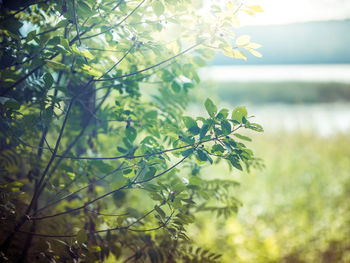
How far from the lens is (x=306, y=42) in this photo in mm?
6051

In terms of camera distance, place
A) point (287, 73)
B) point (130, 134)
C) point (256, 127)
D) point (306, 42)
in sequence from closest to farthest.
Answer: point (256, 127), point (130, 134), point (306, 42), point (287, 73)

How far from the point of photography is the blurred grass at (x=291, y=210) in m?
2.04

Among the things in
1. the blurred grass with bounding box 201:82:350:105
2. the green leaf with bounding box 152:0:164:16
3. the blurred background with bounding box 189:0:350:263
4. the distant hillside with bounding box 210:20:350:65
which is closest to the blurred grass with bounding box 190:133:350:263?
the blurred background with bounding box 189:0:350:263

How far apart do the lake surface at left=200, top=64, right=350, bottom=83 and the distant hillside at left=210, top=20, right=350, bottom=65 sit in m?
0.23

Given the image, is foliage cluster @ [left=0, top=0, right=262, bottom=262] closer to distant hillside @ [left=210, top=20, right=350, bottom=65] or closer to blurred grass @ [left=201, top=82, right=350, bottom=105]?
distant hillside @ [left=210, top=20, right=350, bottom=65]

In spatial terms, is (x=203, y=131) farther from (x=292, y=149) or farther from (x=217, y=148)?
(x=292, y=149)

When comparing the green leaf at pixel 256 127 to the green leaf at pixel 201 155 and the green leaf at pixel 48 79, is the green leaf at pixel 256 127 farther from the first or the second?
the green leaf at pixel 48 79

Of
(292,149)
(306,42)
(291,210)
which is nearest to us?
(291,210)

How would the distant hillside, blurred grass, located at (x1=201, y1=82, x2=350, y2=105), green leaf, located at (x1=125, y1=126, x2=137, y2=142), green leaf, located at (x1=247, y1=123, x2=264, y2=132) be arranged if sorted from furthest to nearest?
1. blurred grass, located at (x1=201, y1=82, x2=350, y2=105)
2. the distant hillside
3. green leaf, located at (x1=125, y1=126, x2=137, y2=142)
4. green leaf, located at (x1=247, y1=123, x2=264, y2=132)

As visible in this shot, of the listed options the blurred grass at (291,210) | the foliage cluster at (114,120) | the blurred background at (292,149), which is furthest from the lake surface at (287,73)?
the foliage cluster at (114,120)

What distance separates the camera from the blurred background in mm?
2123

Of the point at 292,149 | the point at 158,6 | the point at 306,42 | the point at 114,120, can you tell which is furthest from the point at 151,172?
the point at 306,42

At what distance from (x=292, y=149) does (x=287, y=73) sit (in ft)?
12.5

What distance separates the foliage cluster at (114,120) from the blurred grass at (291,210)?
24.8 inches
